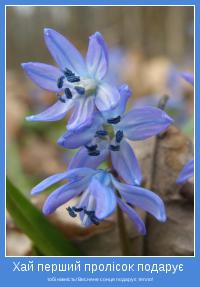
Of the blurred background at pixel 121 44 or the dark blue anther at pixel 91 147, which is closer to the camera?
the dark blue anther at pixel 91 147

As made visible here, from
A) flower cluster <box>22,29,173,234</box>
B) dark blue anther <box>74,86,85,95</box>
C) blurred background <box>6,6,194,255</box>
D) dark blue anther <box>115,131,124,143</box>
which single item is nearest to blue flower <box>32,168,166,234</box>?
flower cluster <box>22,29,173,234</box>

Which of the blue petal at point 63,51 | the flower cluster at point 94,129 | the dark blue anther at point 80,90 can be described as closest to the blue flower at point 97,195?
the flower cluster at point 94,129

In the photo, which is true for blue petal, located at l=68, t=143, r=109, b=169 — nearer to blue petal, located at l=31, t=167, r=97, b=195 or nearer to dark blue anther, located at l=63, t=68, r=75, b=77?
blue petal, located at l=31, t=167, r=97, b=195

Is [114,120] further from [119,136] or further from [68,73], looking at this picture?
[68,73]

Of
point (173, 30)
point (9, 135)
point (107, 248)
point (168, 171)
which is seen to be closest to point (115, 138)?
point (168, 171)

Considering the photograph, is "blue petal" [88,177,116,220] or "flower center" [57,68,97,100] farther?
"flower center" [57,68,97,100]

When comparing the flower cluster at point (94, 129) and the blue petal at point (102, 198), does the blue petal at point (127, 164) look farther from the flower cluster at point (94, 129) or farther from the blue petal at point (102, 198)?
the blue petal at point (102, 198)

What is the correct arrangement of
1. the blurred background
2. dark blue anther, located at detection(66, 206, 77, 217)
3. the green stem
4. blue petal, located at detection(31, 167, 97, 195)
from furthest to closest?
the blurred background, the green stem, dark blue anther, located at detection(66, 206, 77, 217), blue petal, located at detection(31, 167, 97, 195)
